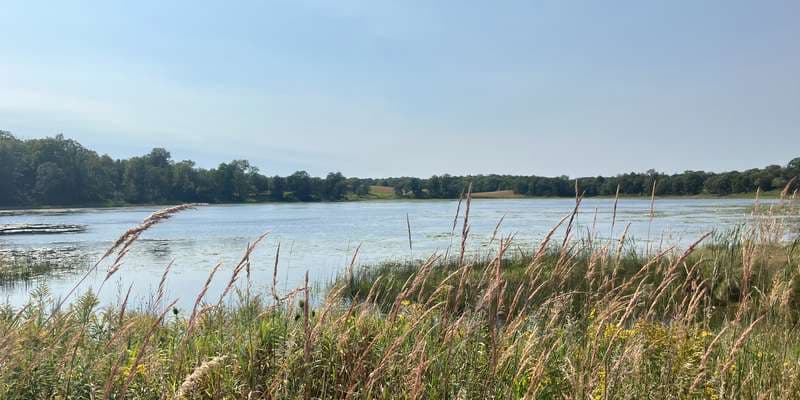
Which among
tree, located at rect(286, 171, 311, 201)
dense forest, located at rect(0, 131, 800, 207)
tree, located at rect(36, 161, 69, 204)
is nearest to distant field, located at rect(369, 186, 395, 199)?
dense forest, located at rect(0, 131, 800, 207)

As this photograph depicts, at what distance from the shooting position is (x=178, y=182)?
104875mm

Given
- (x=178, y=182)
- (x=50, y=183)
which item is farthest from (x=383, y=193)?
(x=50, y=183)

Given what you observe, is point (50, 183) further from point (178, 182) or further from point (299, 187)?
point (299, 187)

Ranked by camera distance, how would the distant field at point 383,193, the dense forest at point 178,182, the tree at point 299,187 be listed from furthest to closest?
the distant field at point 383,193 → the tree at point 299,187 → the dense forest at point 178,182

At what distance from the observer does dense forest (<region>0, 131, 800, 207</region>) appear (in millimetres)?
84250

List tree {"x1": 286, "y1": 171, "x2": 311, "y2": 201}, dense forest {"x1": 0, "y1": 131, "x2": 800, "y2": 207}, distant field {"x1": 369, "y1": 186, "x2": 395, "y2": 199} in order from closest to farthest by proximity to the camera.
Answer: dense forest {"x1": 0, "y1": 131, "x2": 800, "y2": 207} < tree {"x1": 286, "y1": 171, "x2": 311, "y2": 201} < distant field {"x1": 369, "y1": 186, "x2": 395, "y2": 199}

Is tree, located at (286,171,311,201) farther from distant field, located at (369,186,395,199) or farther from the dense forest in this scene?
distant field, located at (369,186,395,199)

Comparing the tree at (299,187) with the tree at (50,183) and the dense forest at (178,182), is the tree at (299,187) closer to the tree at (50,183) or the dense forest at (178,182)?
the dense forest at (178,182)

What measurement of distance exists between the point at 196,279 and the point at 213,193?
97.0 m

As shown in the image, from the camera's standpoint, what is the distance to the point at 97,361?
4000 millimetres

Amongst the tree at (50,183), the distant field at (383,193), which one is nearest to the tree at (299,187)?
the distant field at (383,193)

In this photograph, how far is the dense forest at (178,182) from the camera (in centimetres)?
8425

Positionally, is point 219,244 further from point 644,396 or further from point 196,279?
point 644,396

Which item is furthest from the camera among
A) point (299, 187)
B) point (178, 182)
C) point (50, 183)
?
point (299, 187)
